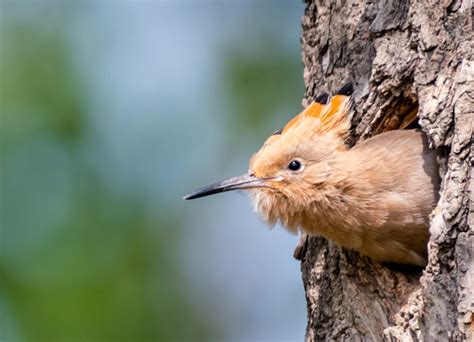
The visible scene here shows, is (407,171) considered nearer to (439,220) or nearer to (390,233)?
(390,233)

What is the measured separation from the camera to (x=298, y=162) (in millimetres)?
4258

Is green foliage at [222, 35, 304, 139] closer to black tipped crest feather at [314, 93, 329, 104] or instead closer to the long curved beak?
the long curved beak

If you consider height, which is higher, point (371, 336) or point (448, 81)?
point (448, 81)

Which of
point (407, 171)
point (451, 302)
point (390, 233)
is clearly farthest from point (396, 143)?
point (451, 302)

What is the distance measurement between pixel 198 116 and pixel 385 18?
2.86 meters

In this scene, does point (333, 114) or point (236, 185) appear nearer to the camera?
point (333, 114)

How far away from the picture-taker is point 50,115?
5.82 meters

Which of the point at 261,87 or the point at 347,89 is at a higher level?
the point at 261,87

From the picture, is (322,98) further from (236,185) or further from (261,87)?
(261,87)

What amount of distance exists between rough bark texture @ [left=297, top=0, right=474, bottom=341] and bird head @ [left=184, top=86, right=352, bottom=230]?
121 millimetres

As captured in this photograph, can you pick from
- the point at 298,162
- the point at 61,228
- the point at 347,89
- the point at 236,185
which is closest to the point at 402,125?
the point at 347,89

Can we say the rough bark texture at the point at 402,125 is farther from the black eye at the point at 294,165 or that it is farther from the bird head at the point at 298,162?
the black eye at the point at 294,165

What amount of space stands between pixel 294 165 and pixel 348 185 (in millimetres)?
328

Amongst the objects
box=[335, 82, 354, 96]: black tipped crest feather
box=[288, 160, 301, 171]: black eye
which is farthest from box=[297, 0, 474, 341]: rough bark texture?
box=[288, 160, 301, 171]: black eye
